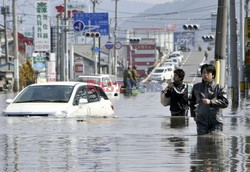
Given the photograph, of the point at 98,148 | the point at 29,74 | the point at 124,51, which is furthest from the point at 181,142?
the point at 124,51

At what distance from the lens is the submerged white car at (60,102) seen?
2156cm

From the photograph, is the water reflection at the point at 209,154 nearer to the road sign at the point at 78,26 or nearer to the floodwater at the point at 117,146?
the floodwater at the point at 117,146

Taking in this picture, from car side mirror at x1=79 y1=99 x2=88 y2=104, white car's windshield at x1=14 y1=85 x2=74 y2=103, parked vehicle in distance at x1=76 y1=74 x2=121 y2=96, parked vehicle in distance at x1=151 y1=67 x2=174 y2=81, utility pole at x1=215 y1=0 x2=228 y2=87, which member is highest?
utility pole at x1=215 y1=0 x2=228 y2=87

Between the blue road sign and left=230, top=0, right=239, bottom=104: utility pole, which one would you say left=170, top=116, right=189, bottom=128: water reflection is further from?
the blue road sign

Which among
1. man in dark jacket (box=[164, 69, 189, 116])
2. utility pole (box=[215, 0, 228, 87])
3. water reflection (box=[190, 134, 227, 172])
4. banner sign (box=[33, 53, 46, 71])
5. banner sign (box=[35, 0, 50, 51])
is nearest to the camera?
water reflection (box=[190, 134, 227, 172])

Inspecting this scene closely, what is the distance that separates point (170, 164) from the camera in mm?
12070

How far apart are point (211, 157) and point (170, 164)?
3.19ft

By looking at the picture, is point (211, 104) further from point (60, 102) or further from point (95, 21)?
point (95, 21)

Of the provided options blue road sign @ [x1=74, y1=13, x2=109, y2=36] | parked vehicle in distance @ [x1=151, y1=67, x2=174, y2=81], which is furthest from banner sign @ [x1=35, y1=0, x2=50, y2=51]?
parked vehicle in distance @ [x1=151, y1=67, x2=174, y2=81]

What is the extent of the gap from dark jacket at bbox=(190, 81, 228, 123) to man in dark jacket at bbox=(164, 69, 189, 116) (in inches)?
148

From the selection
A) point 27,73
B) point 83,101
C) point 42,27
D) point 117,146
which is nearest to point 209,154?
point 117,146

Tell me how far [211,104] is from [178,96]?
189 inches

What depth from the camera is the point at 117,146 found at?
1454 centimetres

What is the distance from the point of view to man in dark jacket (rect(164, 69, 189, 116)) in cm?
1888
